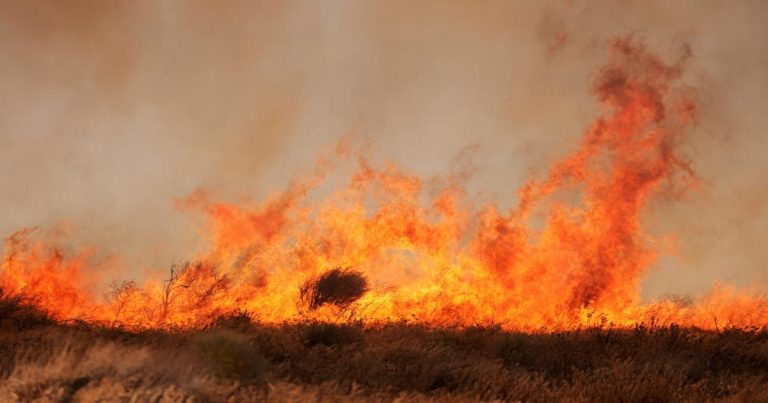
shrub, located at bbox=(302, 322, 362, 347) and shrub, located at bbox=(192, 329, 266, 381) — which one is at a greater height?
shrub, located at bbox=(302, 322, 362, 347)

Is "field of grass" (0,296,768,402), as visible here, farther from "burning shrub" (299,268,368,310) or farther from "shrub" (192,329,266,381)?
"burning shrub" (299,268,368,310)

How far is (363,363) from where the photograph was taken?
10914 millimetres

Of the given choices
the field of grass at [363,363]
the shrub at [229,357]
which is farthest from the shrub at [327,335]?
the shrub at [229,357]

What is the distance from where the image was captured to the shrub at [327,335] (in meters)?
13.1

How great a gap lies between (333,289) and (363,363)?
7528 millimetres

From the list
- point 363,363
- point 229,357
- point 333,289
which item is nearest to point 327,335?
point 363,363

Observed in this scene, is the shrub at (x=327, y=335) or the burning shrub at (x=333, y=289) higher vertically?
the burning shrub at (x=333, y=289)

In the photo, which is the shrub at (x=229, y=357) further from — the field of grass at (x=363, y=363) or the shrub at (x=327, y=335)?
the shrub at (x=327, y=335)

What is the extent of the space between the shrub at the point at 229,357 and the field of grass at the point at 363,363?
2 cm

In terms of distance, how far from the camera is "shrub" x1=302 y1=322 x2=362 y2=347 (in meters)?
13.1

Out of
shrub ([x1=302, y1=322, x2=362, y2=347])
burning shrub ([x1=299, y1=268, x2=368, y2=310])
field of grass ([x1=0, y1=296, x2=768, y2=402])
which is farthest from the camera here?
burning shrub ([x1=299, y1=268, x2=368, y2=310])

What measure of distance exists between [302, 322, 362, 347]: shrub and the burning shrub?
440 cm

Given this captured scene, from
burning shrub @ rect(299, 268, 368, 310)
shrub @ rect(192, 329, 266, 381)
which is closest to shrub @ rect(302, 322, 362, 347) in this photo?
shrub @ rect(192, 329, 266, 381)

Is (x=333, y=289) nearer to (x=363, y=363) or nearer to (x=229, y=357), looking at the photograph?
(x=363, y=363)
